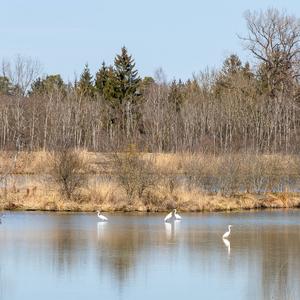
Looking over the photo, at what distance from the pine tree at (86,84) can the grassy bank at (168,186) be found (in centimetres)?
4513

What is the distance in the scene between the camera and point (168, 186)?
32.3m

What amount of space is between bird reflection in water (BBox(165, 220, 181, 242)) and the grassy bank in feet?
13.4

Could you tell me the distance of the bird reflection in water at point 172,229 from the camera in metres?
24.0

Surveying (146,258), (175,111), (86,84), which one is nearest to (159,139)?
(175,111)

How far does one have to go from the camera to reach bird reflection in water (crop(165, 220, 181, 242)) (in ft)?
78.6

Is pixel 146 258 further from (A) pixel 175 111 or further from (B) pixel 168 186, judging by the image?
(A) pixel 175 111

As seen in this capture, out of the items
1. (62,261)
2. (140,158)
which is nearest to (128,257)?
(62,261)

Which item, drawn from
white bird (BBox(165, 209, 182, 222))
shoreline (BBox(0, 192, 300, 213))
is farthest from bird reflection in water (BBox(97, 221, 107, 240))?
shoreline (BBox(0, 192, 300, 213))

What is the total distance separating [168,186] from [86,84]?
178ft

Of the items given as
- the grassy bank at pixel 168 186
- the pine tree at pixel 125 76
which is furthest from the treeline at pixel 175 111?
the grassy bank at pixel 168 186

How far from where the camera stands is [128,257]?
19953 mm

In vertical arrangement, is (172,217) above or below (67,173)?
below

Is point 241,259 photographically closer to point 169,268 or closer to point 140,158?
point 169,268

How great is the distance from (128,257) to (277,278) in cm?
411
